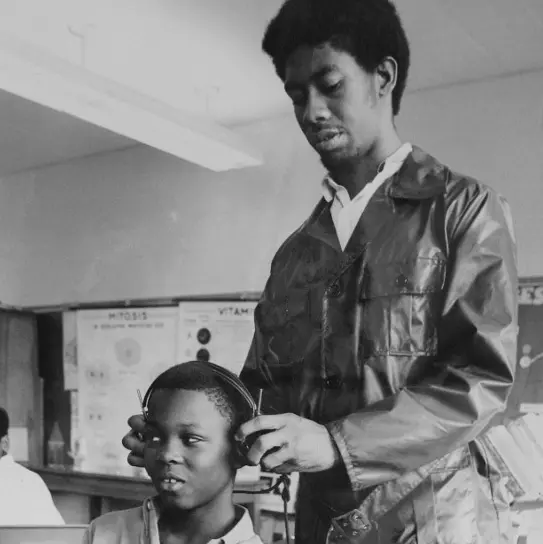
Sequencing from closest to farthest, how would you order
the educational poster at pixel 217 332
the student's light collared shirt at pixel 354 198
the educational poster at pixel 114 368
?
the student's light collared shirt at pixel 354 198 < the educational poster at pixel 217 332 < the educational poster at pixel 114 368

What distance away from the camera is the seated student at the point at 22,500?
2748 millimetres

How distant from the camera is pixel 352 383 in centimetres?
113

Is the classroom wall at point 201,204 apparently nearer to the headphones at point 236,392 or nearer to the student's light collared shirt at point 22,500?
the student's light collared shirt at point 22,500

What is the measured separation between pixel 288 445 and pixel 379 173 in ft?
1.58

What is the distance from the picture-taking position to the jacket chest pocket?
43.3 inches

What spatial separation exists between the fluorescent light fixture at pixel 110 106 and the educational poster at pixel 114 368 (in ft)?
4.02

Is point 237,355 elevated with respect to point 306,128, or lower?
lower

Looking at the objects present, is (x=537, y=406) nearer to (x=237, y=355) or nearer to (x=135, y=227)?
(x=237, y=355)

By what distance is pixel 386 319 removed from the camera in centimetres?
111

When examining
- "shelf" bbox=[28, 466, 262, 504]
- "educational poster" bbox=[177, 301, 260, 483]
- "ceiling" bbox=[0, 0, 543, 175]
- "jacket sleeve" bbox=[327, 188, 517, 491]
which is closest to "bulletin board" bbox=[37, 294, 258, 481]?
"educational poster" bbox=[177, 301, 260, 483]

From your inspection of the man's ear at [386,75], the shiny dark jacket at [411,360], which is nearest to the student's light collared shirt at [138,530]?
the shiny dark jacket at [411,360]

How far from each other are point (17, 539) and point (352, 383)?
0.89 metres

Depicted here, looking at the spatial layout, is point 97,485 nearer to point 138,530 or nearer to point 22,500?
point 22,500

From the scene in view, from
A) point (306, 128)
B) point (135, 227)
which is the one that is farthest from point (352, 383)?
point (135, 227)
